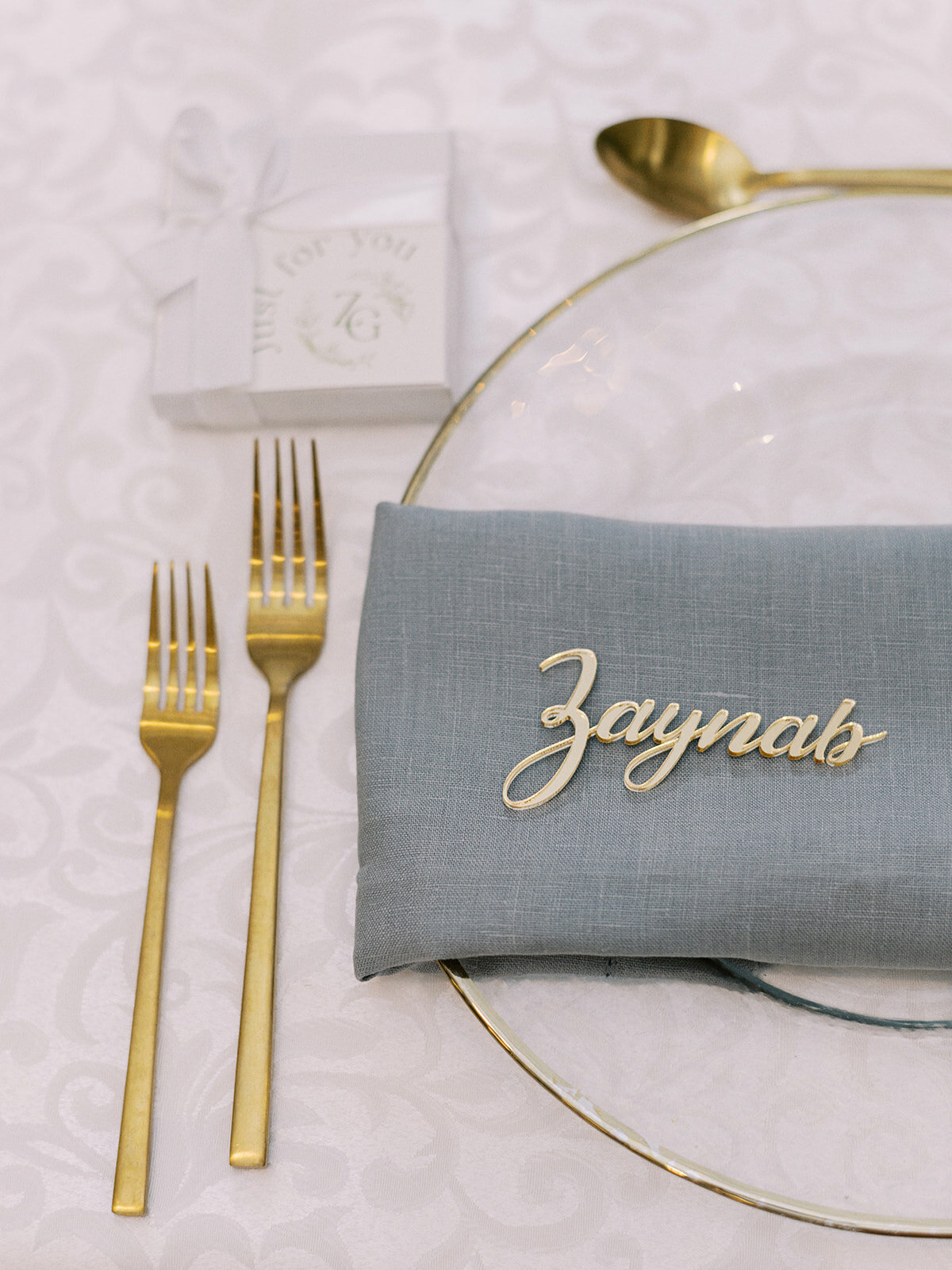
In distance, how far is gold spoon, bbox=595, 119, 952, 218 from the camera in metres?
0.64

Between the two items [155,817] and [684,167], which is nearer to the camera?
[155,817]

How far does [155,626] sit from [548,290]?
1.03 feet

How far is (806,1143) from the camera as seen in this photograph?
38 centimetres

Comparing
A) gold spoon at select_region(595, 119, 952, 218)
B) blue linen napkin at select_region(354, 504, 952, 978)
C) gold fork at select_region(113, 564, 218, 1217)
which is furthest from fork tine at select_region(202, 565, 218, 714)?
gold spoon at select_region(595, 119, 952, 218)

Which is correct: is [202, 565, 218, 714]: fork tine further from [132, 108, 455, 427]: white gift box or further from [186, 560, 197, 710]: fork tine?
[132, 108, 455, 427]: white gift box

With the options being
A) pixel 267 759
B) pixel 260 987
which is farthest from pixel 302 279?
pixel 260 987

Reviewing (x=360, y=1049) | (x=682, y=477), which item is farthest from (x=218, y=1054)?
(x=682, y=477)

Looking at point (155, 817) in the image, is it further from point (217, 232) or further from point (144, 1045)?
point (217, 232)

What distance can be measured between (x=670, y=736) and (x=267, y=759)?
202 mm

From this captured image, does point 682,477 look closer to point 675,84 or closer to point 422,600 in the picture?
point 422,600

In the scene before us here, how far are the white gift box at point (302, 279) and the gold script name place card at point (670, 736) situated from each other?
24 cm


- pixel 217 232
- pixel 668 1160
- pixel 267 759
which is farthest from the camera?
pixel 217 232

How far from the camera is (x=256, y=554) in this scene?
22.0 inches

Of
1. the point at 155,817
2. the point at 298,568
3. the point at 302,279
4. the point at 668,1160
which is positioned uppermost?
the point at 302,279
